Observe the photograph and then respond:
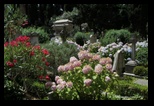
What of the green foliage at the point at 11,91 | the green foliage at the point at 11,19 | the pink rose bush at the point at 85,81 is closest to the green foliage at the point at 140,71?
the pink rose bush at the point at 85,81

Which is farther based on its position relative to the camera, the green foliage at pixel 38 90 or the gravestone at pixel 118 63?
the gravestone at pixel 118 63

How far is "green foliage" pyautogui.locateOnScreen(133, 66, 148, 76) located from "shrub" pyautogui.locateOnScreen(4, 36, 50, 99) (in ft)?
14.0

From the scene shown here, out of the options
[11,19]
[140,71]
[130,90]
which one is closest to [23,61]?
[11,19]

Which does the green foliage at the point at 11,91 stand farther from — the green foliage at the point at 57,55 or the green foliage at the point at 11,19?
the green foliage at the point at 57,55

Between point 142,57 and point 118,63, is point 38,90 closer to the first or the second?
point 118,63

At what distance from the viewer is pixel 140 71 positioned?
9.47m

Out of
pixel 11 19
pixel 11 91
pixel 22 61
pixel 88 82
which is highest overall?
Result: pixel 11 19

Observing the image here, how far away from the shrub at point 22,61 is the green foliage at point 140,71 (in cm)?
426

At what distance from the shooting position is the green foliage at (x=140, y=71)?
30.8ft

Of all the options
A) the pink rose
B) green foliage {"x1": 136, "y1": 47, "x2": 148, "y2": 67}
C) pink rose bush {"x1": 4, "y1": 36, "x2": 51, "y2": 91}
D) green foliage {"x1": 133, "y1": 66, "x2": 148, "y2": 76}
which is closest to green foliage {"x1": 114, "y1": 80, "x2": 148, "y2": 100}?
the pink rose

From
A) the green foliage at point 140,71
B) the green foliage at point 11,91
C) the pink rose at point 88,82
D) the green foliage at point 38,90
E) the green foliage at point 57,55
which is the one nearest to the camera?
the pink rose at point 88,82

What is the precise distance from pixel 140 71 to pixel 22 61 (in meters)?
4.90

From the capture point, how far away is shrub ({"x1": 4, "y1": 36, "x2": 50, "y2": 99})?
6141mm
